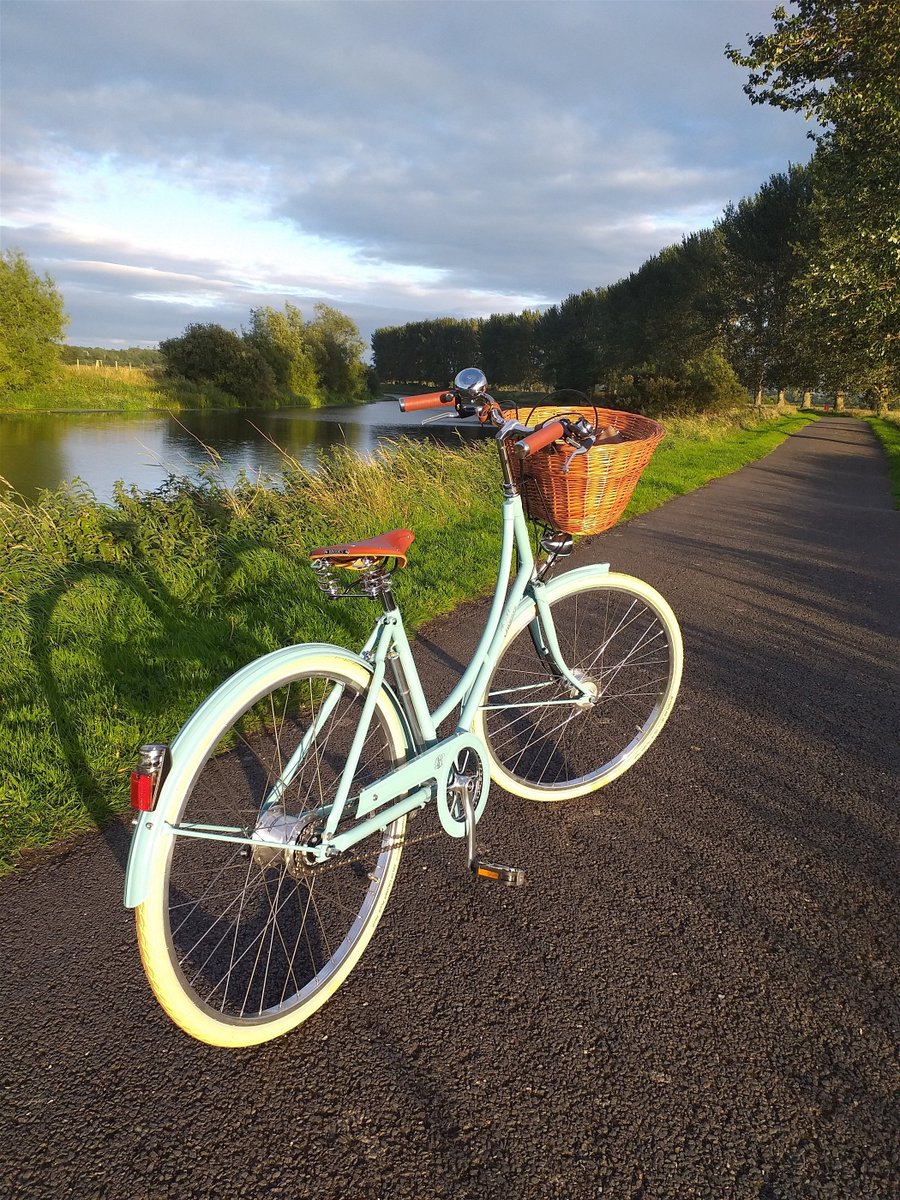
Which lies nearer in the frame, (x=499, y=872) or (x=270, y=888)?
(x=499, y=872)

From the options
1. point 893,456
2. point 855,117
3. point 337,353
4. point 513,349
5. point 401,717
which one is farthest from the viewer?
point 513,349

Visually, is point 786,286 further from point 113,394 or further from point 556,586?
point 556,586

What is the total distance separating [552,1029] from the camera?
2.06m

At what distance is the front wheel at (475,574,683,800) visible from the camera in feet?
10.2

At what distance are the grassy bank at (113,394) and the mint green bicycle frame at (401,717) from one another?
3839 centimetres

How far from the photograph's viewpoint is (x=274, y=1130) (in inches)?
69.3

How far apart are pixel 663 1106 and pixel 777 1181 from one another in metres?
0.28

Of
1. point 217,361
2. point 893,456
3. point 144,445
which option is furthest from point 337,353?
point 144,445

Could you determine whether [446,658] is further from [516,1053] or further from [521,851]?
[516,1053]

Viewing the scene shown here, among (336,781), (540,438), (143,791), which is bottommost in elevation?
(336,781)

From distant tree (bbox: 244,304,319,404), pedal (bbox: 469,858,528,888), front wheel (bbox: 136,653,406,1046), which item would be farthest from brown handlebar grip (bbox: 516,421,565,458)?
distant tree (bbox: 244,304,319,404)

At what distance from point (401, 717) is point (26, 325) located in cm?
4593

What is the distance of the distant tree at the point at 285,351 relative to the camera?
189 feet

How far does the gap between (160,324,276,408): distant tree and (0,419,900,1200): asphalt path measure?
51486 mm
